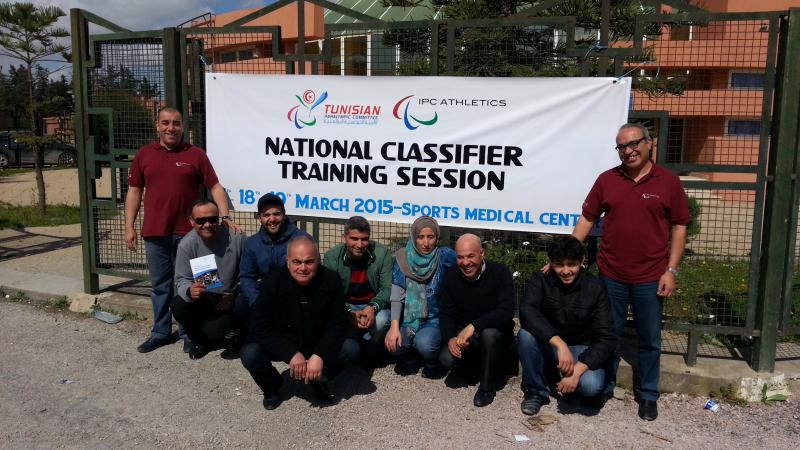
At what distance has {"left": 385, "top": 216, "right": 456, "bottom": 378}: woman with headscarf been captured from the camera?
4250 mm

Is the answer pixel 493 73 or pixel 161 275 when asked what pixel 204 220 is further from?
pixel 493 73

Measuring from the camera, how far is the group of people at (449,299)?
3.75m

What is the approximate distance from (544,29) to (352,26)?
2020mm

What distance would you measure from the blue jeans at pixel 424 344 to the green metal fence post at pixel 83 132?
3439 mm

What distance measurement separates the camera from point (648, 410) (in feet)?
12.8

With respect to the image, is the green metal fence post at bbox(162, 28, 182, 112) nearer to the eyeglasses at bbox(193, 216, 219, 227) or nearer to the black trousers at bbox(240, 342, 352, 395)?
the eyeglasses at bbox(193, 216, 219, 227)

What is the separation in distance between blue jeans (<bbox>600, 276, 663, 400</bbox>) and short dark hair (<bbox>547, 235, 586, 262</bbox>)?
14.3 inches

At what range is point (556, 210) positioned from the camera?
4.67 meters

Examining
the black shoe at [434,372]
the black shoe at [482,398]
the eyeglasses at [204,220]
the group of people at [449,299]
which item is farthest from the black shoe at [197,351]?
the black shoe at [482,398]

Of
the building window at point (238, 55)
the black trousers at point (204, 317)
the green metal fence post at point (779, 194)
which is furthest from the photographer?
the building window at point (238, 55)

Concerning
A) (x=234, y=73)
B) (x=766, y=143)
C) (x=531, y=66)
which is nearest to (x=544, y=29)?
(x=531, y=66)

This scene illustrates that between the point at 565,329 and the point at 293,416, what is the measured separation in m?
1.79

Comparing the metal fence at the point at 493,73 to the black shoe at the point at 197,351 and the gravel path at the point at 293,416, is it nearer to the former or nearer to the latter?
the gravel path at the point at 293,416

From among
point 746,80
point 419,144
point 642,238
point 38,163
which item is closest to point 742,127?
point 746,80
